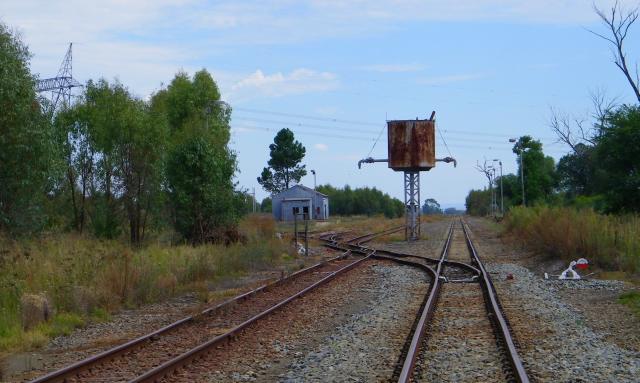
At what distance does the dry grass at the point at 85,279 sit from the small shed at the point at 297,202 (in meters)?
63.8

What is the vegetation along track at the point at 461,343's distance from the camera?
890 centimetres

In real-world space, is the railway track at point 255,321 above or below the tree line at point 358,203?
below

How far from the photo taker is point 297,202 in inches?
3487

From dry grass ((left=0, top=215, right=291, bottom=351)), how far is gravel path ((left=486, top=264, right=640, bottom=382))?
7402 millimetres

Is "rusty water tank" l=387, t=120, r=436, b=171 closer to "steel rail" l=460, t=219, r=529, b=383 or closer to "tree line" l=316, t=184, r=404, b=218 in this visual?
"steel rail" l=460, t=219, r=529, b=383

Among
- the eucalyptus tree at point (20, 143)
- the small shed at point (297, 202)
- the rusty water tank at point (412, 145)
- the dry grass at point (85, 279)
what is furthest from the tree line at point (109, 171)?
the small shed at point (297, 202)

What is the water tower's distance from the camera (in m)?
44.9

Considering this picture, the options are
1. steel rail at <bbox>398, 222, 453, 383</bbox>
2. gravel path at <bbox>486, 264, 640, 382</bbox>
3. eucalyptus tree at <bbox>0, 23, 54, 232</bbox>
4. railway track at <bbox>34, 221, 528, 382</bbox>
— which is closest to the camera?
steel rail at <bbox>398, 222, 453, 383</bbox>

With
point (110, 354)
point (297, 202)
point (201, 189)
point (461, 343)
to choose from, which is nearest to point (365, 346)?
point (461, 343)

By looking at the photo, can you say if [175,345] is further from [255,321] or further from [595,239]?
[595,239]

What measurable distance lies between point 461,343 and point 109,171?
27.3 metres

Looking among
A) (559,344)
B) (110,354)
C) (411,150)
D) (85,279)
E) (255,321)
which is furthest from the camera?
(411,150)

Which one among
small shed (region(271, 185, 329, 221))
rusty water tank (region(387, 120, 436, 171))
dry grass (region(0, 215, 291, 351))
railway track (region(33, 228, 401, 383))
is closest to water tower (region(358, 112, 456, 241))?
rusty water tank (region(387, 120, 436, 171))

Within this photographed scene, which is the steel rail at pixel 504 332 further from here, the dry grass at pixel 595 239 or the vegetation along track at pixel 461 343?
the dry grass at pixel 595 239
